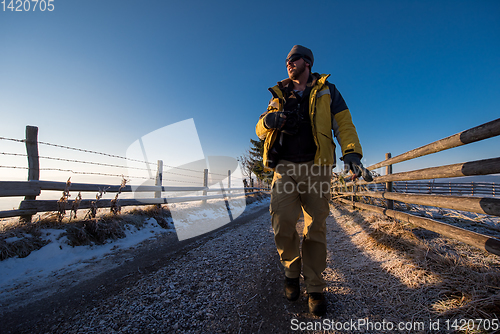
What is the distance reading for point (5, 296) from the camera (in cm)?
171

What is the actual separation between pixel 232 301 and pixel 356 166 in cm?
146

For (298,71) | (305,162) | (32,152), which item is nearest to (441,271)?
(305,162)

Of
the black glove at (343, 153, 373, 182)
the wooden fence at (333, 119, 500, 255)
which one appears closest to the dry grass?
the wooden fence at (333, 119, 500, 255)

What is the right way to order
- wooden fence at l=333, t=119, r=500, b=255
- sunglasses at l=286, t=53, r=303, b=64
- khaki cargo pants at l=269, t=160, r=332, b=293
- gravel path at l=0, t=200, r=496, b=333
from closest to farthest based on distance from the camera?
gravel path at l=0, t=200, r=496, b=333
wooden fence at l=333, t=119, r=500, b=255
khaki cargo pants at l=269, t=160, r=332, b=293
sunglasses at l=286, t=53, r=303, b=64

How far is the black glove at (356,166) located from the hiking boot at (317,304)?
960mm

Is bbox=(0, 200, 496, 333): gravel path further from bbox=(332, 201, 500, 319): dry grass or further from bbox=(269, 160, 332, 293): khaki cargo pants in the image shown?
bbox=(269, 160, 332, 293): khaki cargo pants

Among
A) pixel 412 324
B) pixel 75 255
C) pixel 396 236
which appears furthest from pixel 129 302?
pixel 396 236

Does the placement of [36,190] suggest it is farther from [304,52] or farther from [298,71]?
[304,52]

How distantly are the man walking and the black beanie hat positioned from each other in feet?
0.04

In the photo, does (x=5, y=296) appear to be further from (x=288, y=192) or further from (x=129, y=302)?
(x=288, y=192)

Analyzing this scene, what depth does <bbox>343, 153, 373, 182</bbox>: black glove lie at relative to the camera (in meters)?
1.59

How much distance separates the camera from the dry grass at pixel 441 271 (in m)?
1.20

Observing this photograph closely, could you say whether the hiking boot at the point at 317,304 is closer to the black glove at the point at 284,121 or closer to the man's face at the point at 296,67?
the black glove at the point at 284,121

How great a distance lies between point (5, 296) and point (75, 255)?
3.08 feet
